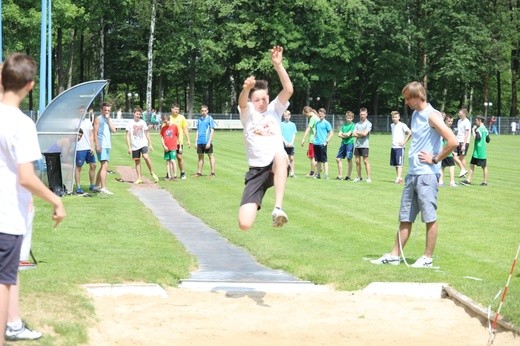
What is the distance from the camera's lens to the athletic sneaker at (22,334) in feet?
23.7

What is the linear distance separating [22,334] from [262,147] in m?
3.71

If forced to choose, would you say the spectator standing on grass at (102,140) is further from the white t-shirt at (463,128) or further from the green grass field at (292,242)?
the white t-shirt at (463,128)

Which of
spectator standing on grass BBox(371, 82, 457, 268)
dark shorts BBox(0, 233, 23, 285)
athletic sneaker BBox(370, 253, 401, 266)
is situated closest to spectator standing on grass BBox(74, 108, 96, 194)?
athletic sneaker BBox(370, 253, 401, 266)

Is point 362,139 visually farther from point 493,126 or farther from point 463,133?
point 493,126

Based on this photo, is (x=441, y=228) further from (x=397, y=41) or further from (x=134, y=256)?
(x=397, y=41)

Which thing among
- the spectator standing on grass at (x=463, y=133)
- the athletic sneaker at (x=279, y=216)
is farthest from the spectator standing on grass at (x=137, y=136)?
the athletic sneaker at (x=279, y=216)

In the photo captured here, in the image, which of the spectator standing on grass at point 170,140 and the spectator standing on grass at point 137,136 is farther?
the spectator standing on grass at point 170,140

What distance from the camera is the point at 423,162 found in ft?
37.6

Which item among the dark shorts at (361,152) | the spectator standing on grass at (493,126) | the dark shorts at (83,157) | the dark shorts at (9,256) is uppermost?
the dark shorts at (9,256)

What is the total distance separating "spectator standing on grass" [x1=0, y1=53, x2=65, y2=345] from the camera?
6.28 meters

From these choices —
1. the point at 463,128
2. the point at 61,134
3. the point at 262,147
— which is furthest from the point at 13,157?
the point at 463,128

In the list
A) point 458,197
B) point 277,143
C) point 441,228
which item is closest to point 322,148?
point 458,197

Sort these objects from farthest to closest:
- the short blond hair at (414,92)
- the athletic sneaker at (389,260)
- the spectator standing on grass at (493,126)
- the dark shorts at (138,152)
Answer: the spectator standing on grass at (493,126) → the dark shorts at (138,152) → the athletic sneaker at (389,260) → the short blond hair at (414,92)

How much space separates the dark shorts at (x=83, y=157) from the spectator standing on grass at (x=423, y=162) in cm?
1176
